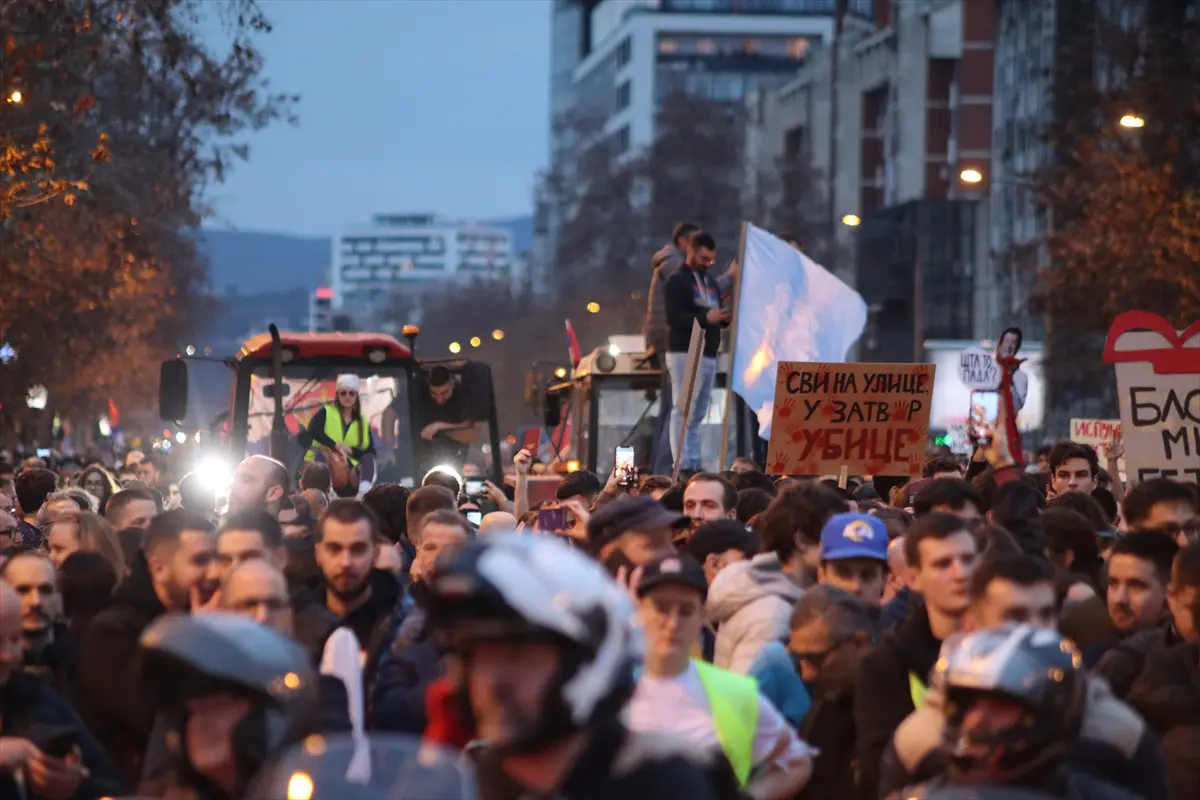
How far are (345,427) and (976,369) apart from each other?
35.6 feet

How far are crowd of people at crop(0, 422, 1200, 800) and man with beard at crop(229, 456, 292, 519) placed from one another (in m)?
0.28

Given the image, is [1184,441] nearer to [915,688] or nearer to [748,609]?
[748,609]

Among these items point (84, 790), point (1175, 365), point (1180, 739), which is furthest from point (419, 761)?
point (1175, 365)

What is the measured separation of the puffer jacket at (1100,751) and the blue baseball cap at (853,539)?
7.67ft

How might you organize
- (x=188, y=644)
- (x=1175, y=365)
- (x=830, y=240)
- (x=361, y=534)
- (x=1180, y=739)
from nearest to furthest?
(x=188, y=644) → (x=1180, y=739) → (x=361, y=534) → (x=1175, y=365) → (x=830, y=240)

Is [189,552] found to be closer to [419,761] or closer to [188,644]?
[188,644]

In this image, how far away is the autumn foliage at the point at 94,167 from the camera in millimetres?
24250

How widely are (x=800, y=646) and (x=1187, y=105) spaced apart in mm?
32463

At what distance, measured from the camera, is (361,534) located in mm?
7723

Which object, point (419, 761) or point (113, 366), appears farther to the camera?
point (113, 366)

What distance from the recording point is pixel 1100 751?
516 cm

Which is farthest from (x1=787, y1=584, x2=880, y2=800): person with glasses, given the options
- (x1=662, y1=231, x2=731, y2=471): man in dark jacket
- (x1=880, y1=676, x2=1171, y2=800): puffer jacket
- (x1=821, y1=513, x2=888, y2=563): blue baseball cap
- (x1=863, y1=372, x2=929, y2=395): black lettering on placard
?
(x1=662, y1=231, x2=731, y2=471): man in dark jacket

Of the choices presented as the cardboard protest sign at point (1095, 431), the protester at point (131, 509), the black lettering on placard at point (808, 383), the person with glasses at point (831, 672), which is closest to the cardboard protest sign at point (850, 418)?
the black lettering on placard at point (808, 383)

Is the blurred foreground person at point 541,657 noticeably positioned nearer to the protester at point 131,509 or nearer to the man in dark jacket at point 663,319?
the protester at point 131,509
